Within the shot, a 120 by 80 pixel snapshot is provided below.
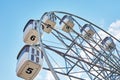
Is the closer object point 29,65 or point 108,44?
point 29,65

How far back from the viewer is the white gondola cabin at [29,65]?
10516 mm

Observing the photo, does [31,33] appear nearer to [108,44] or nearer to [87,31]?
[87,31]

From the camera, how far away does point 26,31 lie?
13391 millimetres

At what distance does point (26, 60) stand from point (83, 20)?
14.5ft

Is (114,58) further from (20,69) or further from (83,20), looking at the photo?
(20,69)

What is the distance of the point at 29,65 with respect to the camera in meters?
10.5

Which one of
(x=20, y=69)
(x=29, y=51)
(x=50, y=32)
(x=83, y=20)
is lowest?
(x=20, y=69)

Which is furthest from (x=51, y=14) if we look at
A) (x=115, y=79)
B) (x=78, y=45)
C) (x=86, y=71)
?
(x=115, y=79)

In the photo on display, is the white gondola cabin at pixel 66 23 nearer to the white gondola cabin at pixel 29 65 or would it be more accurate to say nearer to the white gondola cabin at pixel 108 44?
the white gondola cabin at pixel 108 44

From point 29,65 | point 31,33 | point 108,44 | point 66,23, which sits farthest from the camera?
point 108,44

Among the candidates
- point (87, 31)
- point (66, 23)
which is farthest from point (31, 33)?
point (87, 31)

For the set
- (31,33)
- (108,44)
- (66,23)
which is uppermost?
(108,44)

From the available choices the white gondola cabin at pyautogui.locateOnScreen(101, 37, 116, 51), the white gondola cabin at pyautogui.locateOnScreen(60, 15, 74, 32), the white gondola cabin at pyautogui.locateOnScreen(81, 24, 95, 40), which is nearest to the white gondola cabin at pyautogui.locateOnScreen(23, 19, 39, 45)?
the white gondola cabin at pyautogui.locateOnScreen(60, 15, 74, 32)

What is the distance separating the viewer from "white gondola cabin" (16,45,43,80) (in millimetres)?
10516
